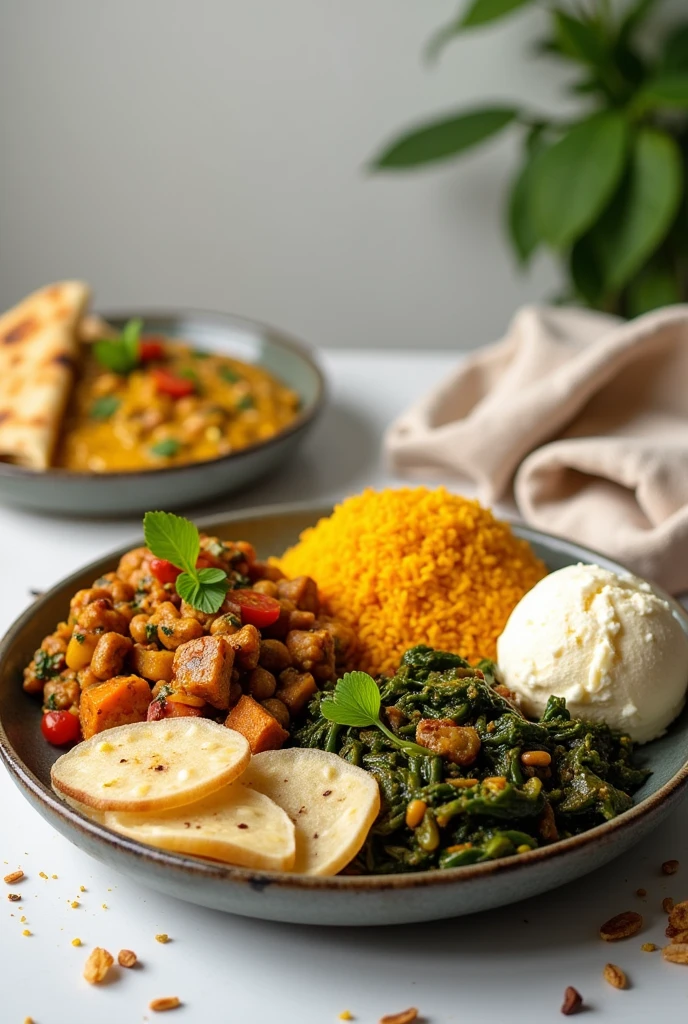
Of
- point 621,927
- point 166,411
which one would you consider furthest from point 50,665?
point 166,411

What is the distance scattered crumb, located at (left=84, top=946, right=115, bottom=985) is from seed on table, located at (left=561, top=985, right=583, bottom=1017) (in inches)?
26.7

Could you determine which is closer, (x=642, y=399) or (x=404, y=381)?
(x=642, y=399)

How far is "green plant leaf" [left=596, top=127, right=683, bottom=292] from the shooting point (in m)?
4.88

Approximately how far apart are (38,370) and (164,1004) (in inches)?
98.3

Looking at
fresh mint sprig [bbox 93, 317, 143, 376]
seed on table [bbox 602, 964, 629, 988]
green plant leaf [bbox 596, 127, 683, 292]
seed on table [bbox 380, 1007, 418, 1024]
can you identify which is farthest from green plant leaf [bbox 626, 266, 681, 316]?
seed on table [bbox 380, 1007, 418, 1024]

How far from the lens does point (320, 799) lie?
1887 millimetres

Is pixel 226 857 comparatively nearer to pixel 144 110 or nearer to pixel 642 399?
pixel 642 399

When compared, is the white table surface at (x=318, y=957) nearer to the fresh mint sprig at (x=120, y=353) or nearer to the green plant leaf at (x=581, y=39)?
the fresh mint sprig at (x=120, y=353)

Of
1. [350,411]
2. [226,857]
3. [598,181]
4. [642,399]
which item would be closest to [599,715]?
[226,857]

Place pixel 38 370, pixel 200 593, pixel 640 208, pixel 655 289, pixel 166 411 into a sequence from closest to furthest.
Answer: pixel 200 593 < pixel 166 411 < pixel 38 370 < pixel 640 208 < pixel 655 289

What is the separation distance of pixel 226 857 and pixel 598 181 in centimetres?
381

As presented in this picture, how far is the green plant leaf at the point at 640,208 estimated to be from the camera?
4879mm

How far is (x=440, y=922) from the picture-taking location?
1.87 meters

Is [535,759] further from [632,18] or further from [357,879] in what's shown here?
[632,18]
